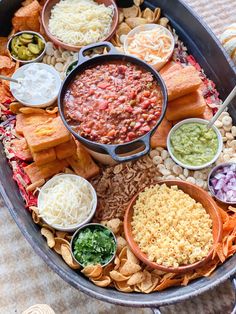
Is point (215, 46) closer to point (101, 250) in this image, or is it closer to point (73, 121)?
point (73, 121)

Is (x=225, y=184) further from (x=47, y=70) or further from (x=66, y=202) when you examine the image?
(x=47, y=70)

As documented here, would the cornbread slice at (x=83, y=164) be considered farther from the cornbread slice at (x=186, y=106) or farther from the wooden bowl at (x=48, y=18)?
the wooden bowl at (x=48, y=18)

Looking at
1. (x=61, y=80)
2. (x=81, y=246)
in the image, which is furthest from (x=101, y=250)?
(x=61, y=80)

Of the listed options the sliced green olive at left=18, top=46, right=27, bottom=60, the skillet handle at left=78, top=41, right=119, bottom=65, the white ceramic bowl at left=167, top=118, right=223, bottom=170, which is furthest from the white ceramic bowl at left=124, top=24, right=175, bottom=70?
the sliced green olive at left=18, top=46, right=27, bottom=60

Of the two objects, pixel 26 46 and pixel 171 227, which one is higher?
pixel 171 227

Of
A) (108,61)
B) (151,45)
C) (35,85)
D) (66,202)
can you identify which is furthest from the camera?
(151,45)

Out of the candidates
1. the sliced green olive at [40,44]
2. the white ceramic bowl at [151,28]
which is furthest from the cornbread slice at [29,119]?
the white ceramic bowl at [151,28]

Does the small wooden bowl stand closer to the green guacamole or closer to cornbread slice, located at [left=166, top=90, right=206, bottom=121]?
the green guacamole

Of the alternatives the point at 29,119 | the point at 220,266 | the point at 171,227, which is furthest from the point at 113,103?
the point at 220,266
